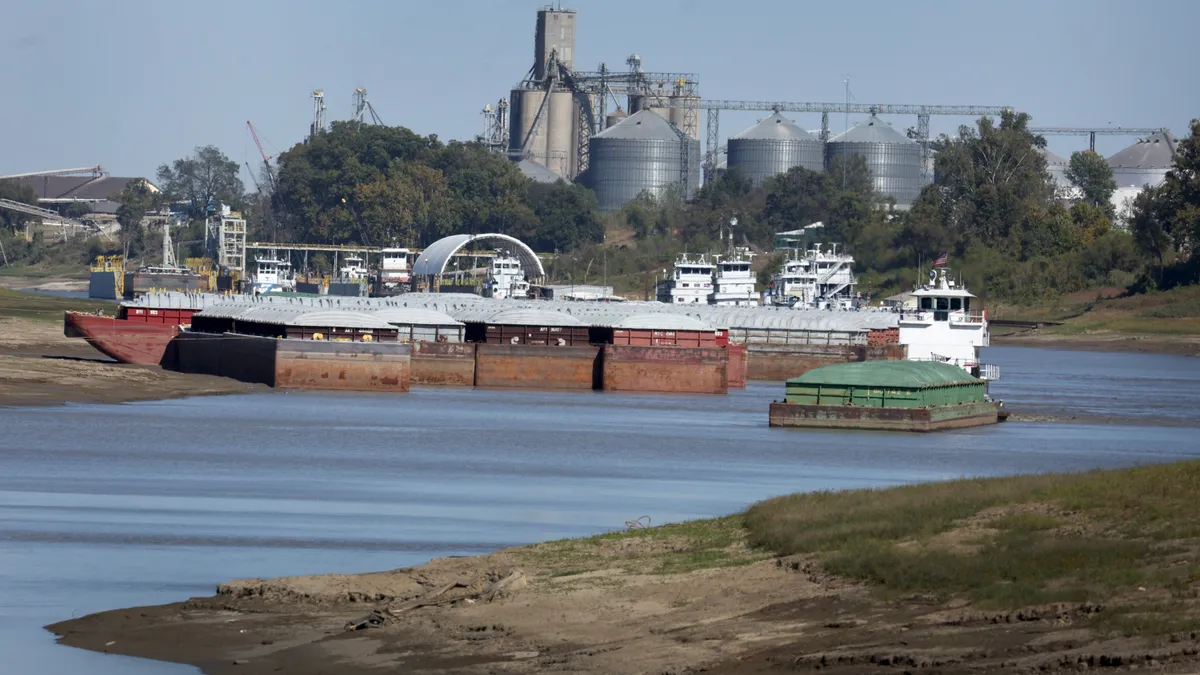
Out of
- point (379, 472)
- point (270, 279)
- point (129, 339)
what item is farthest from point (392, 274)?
point (379, 472)

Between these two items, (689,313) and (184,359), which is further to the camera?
(689,313)

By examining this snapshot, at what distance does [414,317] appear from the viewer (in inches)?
3401

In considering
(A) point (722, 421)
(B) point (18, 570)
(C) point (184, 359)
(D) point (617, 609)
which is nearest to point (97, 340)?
(C) point (184, 359)

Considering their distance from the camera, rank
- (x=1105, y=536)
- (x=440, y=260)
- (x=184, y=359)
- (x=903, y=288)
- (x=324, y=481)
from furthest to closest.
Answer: (x=440, y=260), (x=903, y=288), (x=184, y=359), (x=324, y=481), (x=1105, y=536)

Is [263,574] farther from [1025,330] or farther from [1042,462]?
[1025,330]

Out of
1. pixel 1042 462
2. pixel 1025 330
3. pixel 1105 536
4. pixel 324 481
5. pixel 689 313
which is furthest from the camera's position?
pixel 1025 330

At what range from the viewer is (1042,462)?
53375 millimetres

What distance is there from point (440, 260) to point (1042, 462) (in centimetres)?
13336

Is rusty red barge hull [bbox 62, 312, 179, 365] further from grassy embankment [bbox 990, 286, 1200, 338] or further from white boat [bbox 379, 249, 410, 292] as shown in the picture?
white boat [bbox 379, 249, 410, 292]

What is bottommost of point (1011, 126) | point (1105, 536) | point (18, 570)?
point (18, 570)

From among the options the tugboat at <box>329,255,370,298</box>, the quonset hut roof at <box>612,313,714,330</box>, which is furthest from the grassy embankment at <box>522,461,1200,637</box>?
the tugboat at <box>329,255,370,298</box>

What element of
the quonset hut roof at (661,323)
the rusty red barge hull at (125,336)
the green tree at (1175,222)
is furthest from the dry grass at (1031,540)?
the green tree at (1175,222)

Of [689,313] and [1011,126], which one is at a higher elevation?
[1011,126]

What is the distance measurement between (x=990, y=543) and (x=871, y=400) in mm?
40254
